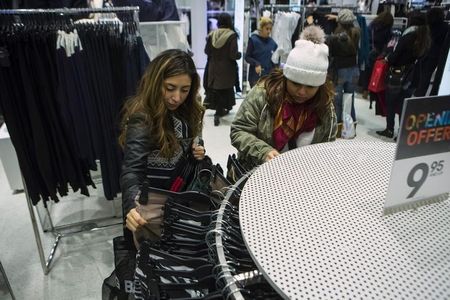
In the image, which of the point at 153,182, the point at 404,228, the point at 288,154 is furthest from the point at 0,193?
the point at 404,228

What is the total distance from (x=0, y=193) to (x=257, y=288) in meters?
3.15

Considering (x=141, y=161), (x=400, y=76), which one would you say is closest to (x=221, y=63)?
(x=400, y=76)

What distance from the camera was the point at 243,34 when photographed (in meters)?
5.70

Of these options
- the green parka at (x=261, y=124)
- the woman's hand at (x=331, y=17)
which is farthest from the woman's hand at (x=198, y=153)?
the woman's hand at (x=331, y=17)

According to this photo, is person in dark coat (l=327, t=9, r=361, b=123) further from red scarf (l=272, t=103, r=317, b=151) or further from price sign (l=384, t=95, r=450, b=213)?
price sign (l=384, t=95, r=450, b=213)

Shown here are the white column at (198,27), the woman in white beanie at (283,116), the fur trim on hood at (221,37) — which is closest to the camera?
the woman in white beanie at (283,116)

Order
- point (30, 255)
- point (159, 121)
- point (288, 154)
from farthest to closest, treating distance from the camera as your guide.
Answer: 1. point (30, 255)
2. point (159, 121)
3. point (288, 154)

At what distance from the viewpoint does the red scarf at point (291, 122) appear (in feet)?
5.10

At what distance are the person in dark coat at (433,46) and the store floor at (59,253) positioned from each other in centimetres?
366

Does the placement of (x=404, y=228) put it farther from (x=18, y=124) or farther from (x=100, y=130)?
(x=18, y=124)

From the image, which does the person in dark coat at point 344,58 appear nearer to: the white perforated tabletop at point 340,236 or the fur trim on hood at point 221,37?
the fur trim on hood at point 221,37

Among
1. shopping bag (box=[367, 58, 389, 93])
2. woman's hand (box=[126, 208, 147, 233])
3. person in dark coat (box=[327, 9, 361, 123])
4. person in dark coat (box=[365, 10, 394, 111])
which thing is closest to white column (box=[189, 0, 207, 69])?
person in dark coat (box=[365, 10, 394, 111])

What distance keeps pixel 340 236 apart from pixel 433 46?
13.2ft

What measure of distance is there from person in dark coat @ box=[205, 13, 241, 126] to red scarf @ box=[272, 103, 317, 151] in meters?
3.22
